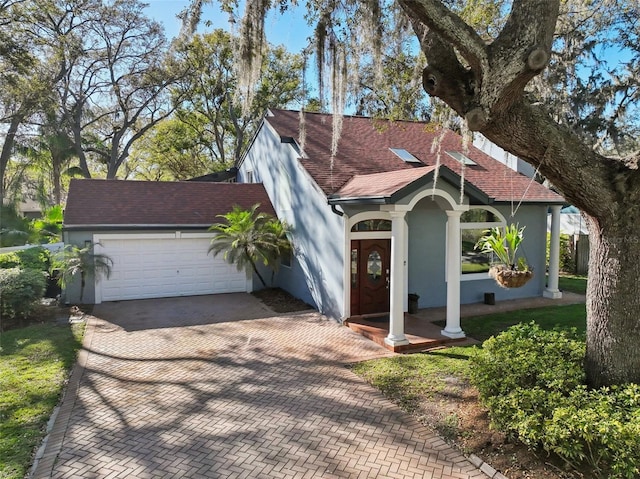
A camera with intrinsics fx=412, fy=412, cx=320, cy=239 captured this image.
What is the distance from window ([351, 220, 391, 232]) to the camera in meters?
10.3

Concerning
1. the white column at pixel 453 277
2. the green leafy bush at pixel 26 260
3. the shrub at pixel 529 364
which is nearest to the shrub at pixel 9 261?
the green leafy bush at pixel 26 260

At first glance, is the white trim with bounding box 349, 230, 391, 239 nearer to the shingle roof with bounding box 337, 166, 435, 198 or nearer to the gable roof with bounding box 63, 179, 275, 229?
the shingle roof with bounding box 337, 166, 435, 198

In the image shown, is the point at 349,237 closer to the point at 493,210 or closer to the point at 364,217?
the point at 364,217

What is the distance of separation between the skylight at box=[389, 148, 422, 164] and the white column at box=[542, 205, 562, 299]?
169 inches

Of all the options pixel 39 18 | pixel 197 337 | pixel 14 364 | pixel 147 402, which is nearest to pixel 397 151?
pixel 197 337

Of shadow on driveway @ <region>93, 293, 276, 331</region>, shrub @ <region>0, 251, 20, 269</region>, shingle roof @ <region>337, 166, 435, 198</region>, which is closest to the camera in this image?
shingle roof @ <region>337, 166, 435, 198</region>

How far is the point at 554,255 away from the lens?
1241 centimetres

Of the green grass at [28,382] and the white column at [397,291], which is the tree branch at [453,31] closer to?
the white column at [397,291]

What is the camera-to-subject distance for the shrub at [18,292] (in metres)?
9.77

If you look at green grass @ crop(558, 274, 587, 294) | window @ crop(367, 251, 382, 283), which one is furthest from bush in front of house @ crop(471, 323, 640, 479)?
green grass @ crop(558, 274, 587, 294)

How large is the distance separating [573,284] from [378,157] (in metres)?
8.47

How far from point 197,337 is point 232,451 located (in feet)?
15.5

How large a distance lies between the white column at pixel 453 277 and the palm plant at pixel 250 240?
5402 mm

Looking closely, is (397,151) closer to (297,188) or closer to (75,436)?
(297,188)
